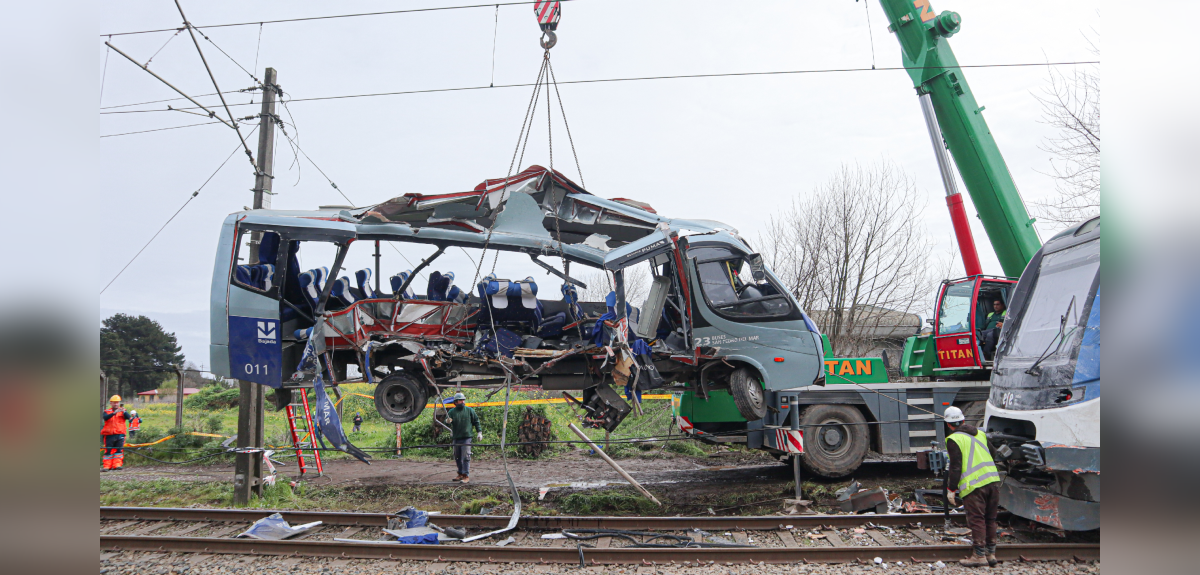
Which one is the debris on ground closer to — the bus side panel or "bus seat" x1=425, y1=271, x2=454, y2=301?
the bus side panel

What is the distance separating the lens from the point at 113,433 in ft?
38.4

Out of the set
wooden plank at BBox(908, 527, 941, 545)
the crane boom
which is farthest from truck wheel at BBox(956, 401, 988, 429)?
wooden plank at BBox(908, 527, 941, 545)

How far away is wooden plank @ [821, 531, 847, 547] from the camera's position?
6.12 meters

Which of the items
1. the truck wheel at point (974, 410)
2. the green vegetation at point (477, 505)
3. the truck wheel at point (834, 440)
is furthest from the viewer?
the truck wheel at point (974, 410)

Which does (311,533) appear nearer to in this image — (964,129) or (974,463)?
(974,463)

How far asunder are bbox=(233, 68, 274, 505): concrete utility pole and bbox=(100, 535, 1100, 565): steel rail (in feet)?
9.22

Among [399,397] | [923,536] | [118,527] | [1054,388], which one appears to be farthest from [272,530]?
[1054,388]

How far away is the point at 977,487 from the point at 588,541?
383 cm

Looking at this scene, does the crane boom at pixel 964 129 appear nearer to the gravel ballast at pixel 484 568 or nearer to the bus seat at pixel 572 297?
the gravel ballast at pixel 484 568

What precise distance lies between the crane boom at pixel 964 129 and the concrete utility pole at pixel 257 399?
32.4ft

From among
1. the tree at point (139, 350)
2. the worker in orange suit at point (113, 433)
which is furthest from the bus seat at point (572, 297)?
the tree at point (139, 350)

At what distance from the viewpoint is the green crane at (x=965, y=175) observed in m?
9.19

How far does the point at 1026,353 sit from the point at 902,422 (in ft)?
9.23
